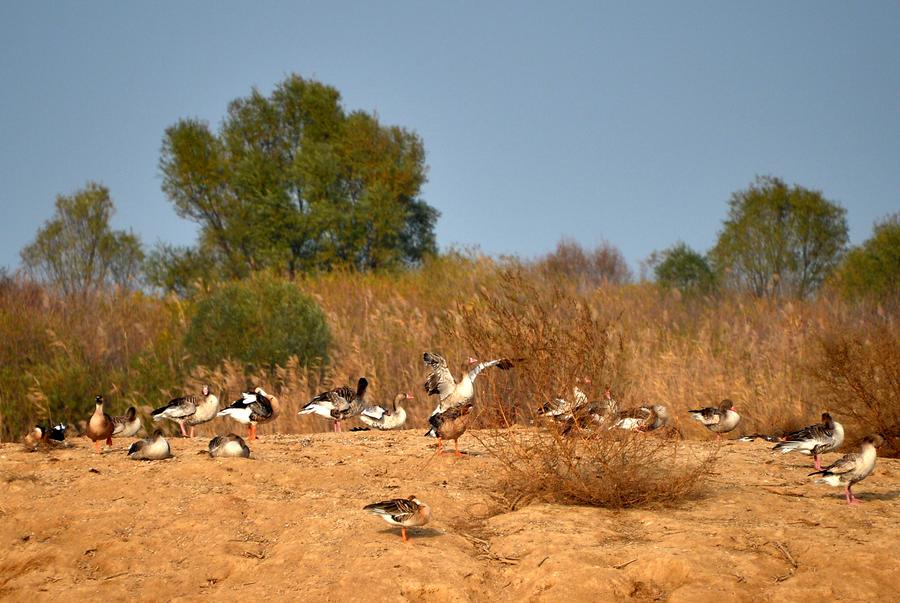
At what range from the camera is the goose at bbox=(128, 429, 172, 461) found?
40.5 feet

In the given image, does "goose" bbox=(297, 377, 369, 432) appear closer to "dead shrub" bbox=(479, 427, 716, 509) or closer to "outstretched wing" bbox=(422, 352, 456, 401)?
"outstretched wing" bbox=(422, 352, 456, 401)

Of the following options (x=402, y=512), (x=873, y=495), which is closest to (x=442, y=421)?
(x=402, y=512)

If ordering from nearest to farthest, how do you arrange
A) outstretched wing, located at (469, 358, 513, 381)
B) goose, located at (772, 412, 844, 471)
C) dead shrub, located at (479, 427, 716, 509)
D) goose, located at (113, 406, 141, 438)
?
dead shrub, located at (479, 427, 716, 509)
outstretched wing, located at (469, 358, 513, 381)
goose, located at (772, 412, 844, 471)
goose, located at (113, 406, 141, 438)

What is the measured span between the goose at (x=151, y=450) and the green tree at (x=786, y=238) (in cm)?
3166

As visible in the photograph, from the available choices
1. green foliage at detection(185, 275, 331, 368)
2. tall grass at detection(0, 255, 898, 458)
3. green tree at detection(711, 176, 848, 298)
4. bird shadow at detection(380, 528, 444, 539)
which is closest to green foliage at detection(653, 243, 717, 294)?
green tree at detection(711, 176, 848, 298)

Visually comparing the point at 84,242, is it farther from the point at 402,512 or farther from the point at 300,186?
the point at 402,512

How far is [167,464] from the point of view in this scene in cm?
1202

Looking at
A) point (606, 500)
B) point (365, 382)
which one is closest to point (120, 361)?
point (365, 382)

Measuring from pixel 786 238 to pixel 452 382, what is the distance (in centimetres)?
3087

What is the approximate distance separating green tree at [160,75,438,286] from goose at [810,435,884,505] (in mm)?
39118

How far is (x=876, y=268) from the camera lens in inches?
1399

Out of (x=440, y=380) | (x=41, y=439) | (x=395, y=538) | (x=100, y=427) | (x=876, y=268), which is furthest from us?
(x=876, y=268)

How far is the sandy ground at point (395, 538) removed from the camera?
8578 mm

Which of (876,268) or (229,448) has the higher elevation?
(876,268)
